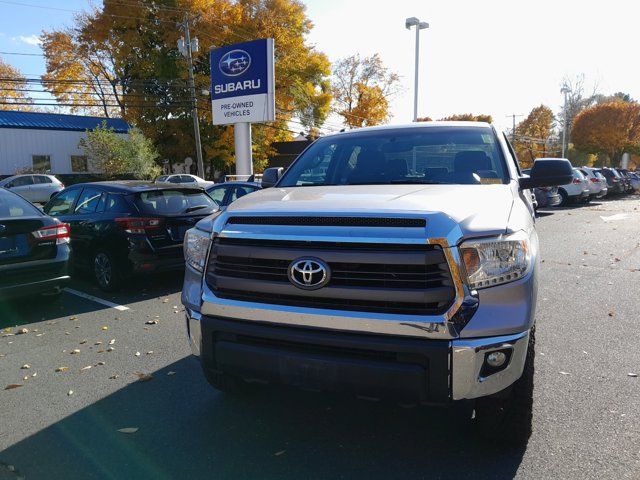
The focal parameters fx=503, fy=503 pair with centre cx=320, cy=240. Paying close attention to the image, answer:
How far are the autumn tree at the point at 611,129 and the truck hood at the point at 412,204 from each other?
5035cm

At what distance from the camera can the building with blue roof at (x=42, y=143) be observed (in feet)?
98.7

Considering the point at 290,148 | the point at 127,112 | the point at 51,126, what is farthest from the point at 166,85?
the point at 290,148

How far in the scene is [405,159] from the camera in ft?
13.0

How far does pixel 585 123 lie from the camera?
4712 centimetres

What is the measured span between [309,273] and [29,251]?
4.57 meters

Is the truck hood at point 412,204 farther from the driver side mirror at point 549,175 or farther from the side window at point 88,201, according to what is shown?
the side window at point 88,201

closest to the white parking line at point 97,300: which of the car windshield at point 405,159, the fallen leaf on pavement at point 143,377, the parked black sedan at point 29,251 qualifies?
the parked black sedan at point 29,251

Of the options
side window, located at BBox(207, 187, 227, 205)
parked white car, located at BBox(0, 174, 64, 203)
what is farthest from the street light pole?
parked white car, located at BBox(0, 174, 64, 203)

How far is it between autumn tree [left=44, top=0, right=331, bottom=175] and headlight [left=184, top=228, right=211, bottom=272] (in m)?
30.2

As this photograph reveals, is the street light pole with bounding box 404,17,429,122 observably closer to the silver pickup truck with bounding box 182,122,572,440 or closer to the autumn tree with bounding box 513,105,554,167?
the silver pickup truck with bounding box 182,122,572,440

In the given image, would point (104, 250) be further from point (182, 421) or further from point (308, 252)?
point (308, 252)

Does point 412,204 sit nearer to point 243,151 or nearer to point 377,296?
point 377,296

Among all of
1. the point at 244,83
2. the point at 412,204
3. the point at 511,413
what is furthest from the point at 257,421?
the point at 244,83

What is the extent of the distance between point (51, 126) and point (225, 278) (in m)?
33.9
